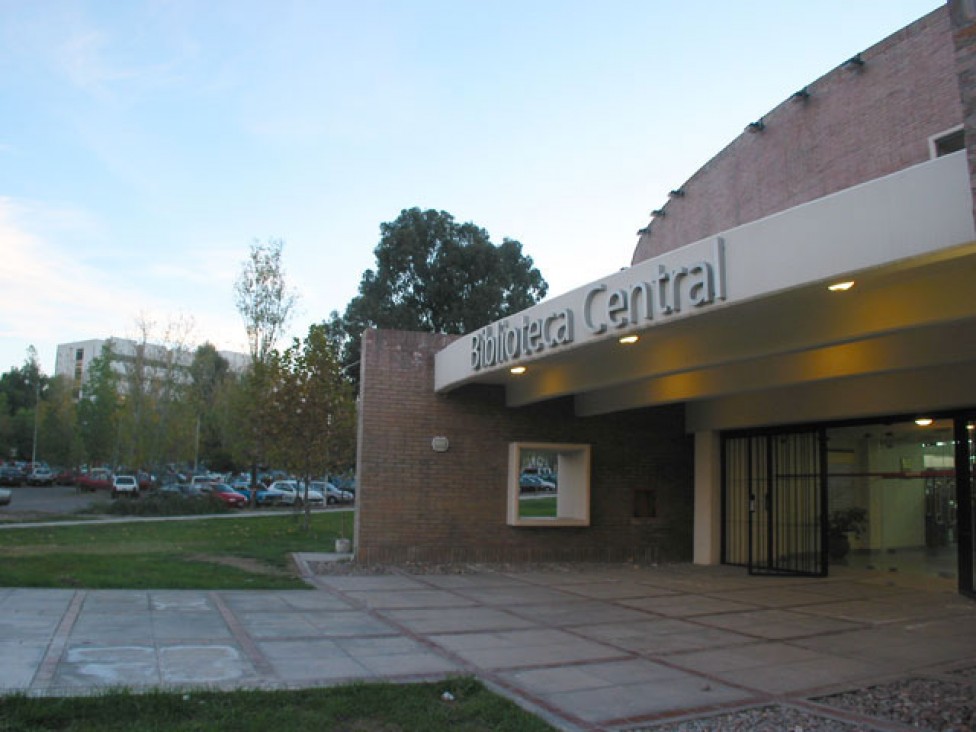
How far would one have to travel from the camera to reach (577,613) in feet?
33.7

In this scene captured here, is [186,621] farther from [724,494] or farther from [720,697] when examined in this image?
[724,494]

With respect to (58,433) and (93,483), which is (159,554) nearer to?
(93,483)

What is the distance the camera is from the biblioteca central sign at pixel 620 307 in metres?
8.04

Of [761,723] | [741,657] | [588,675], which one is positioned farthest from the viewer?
[741,657]

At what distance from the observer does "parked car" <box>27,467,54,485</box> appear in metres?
58.7

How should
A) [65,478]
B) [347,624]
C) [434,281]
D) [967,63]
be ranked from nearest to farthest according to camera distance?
[967,63]
[347,624]
[434,281]
[65,478]

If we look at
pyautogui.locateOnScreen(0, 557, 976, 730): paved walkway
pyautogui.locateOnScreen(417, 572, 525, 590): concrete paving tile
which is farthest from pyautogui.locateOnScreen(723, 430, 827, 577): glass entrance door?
pyautogui.locateOnScreen(417, 572, 525, 590): concrete paving tile

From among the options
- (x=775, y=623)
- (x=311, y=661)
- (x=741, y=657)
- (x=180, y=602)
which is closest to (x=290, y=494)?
(x=180, y=602)

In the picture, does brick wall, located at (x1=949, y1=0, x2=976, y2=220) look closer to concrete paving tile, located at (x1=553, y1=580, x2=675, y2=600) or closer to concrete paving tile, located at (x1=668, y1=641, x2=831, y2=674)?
concrete paving tile, located at (x1=668, y1=641, x2=831, y2=674)

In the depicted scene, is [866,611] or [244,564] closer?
[866,611]

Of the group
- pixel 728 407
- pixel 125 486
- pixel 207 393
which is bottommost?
pixel 125 486

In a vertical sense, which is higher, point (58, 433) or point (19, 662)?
point (58, 433)

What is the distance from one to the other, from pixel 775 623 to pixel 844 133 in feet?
33.6

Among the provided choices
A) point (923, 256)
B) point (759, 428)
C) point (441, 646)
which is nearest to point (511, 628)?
point (441, 646)
